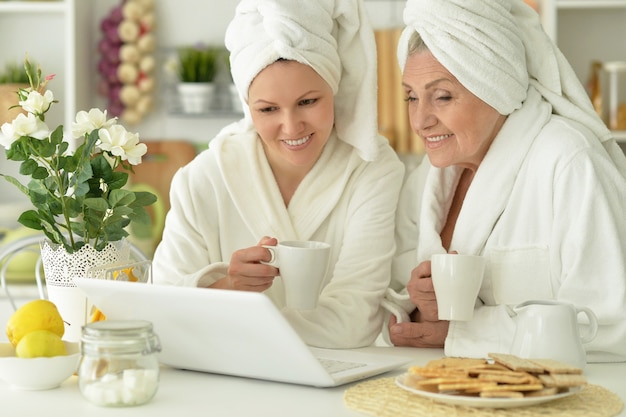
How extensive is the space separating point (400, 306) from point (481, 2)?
0.63 metres

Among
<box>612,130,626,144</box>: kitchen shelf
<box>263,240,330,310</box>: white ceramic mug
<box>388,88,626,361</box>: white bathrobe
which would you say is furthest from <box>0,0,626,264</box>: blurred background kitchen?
<box>263,240,330,310</box>: white ceramic mug

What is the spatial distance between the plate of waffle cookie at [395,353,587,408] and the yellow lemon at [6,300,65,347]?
0.54 m

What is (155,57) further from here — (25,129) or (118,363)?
(118,363)

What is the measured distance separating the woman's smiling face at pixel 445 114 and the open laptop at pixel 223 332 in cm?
56

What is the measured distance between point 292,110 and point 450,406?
0.83m

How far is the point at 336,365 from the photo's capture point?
156cm

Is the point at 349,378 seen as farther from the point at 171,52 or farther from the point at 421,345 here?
the point at 171,52

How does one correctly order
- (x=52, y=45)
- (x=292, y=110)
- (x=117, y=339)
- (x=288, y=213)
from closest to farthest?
(x=117, y=339), (x=292, y=110), (x=288, y=213), (x=52, y=45)

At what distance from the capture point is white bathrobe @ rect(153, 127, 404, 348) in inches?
78.0

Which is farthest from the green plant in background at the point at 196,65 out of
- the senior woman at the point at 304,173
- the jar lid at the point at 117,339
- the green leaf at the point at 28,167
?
the jar lid at the point at 117,339

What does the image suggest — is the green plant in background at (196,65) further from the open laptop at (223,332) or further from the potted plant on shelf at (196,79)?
the open laptop at (223,332)

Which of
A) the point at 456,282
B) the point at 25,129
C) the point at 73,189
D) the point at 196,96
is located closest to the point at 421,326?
the point at 456,282

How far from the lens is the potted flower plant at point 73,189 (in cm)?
164

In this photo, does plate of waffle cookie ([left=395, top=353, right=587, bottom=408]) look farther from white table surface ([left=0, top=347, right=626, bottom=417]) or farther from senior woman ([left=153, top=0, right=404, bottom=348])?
senior woman ([left=153, top=0, right=404, bottom=348])
